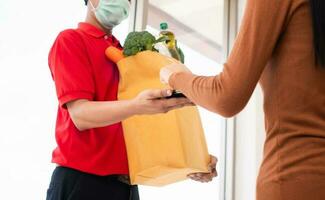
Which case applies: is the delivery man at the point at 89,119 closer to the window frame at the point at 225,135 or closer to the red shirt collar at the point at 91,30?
the red shirt collar at the point at 91,30

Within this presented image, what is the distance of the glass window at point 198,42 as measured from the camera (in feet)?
7.88

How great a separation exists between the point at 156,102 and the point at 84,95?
24cm

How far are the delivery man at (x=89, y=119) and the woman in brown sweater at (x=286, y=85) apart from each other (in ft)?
0.85

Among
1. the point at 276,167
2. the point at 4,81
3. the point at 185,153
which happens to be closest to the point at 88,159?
the point at 185,153

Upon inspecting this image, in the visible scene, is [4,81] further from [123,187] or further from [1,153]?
[123,187]

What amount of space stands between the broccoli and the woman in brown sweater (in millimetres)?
431

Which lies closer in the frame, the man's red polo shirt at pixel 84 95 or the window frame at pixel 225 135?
the man's red polo shirt at pixel 84 95

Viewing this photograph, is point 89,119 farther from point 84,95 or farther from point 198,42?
point 198,42

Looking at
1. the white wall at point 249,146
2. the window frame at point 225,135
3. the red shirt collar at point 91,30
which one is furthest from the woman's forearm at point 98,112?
the white wall at point 249,146

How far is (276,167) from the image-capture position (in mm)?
763

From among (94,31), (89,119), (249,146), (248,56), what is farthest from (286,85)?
(249,146)

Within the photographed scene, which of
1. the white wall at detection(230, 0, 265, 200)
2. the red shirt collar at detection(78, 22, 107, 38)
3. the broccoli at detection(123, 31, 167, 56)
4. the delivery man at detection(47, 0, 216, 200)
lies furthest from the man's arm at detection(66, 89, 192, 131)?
the white wall at detection(230, 0, 265, 200)

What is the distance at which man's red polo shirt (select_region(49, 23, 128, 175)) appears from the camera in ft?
3.76

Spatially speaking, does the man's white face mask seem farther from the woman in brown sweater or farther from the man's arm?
the woman in brown sweater
